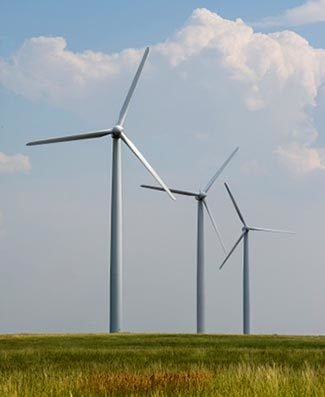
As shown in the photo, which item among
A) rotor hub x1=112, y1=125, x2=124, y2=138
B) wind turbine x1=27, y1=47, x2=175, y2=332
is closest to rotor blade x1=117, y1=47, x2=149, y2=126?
rotor hub x1=112, y1=125, x2=124, y2=138

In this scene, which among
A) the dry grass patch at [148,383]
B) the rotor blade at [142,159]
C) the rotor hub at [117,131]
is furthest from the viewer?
the rotor hub at [117,131]

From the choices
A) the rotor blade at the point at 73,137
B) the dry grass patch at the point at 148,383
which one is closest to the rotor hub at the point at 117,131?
the rotor blade at the point at 73,137

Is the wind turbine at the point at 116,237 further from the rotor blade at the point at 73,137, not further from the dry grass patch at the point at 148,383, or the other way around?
the dry grass patch at the point at 148,383

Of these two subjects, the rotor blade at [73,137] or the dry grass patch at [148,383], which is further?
the rotor blade at [73,137]

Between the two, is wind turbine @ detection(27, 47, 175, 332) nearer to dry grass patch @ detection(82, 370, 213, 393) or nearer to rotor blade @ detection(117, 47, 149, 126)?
rotor blade @ detection(117, 47, 149, 126)

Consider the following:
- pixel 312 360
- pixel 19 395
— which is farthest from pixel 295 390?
pixel 312 360

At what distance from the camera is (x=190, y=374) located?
20047mm

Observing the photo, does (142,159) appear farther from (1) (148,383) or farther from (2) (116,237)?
(1) (148,383)

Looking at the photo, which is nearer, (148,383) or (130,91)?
(148,383)

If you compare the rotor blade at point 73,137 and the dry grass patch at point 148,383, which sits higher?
the rotor blade at point 73,137

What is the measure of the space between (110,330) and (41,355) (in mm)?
37444

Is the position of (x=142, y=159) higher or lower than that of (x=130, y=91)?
lower

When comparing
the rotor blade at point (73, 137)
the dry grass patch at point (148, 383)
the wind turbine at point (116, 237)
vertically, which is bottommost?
the dry grass patch at point (148, 383)

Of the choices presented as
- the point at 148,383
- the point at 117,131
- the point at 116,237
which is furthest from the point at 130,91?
the point at 148,383
